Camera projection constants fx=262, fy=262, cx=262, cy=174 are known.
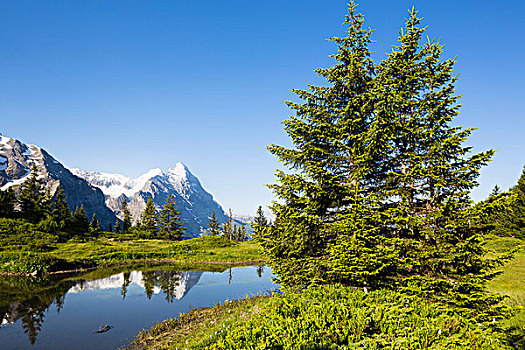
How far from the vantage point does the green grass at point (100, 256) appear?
98.0 feet

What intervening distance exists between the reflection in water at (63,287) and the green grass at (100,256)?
3.20 metres

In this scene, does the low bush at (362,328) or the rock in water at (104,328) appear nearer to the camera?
the low bush at (362,328)

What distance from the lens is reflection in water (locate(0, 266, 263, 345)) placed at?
16125 mm

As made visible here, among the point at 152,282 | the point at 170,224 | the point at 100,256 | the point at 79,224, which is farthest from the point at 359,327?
the point at 79,224

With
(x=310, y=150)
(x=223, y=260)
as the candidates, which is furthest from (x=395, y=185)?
(x=223, y=260)

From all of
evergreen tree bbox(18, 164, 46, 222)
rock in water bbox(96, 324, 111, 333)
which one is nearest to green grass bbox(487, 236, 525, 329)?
rock in water bbox(96, 324, 111, 333)

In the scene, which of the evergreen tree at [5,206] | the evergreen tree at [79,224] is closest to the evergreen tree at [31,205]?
the evergreen tree at [5,206]

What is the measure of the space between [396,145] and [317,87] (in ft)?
14.8

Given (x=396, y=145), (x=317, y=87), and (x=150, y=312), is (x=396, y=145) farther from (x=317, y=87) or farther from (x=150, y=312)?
(x=150, y=312)

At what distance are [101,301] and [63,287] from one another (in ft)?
22.9

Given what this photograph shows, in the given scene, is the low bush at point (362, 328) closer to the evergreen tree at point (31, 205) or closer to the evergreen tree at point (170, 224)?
the evergreen tree at point (170, 224)

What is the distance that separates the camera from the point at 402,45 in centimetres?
1127

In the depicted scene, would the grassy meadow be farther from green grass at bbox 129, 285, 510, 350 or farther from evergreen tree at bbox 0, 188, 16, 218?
evergreen tree at bbox 0, 188, 16, 218

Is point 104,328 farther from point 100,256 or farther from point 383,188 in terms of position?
point 100,256
